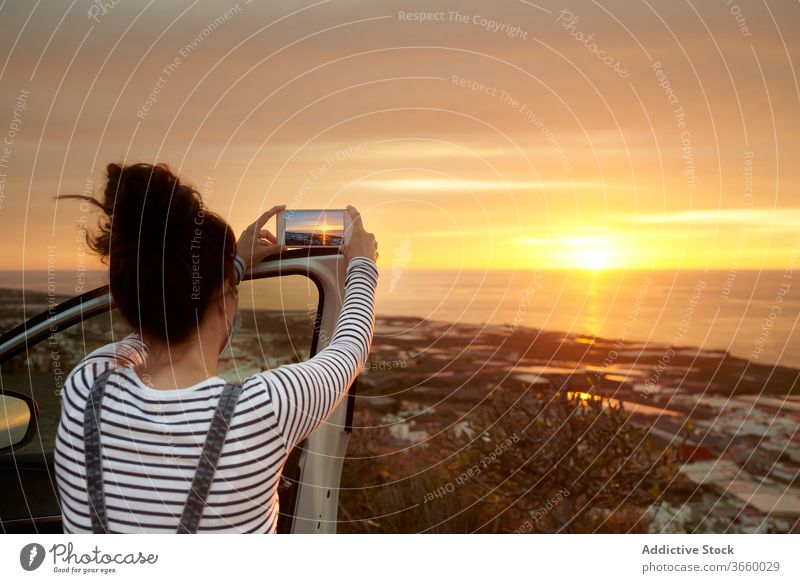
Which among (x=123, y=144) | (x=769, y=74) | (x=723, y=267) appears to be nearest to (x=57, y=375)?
(x=123, y=144)

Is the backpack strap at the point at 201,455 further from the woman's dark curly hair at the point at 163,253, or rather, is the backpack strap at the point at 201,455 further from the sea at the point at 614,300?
the sea at the point at 614,300

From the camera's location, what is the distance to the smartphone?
205 centimetres

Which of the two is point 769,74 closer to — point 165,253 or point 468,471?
point 468,471

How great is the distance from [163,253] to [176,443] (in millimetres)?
348

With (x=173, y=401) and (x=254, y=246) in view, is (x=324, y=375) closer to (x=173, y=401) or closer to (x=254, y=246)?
(x=173, y=401)

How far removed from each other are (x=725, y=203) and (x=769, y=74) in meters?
0.67

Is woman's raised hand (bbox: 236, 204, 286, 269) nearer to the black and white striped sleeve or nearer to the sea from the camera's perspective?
the black and white striped sleeve

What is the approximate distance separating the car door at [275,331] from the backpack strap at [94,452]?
0.51 m

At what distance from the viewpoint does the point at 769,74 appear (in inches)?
146

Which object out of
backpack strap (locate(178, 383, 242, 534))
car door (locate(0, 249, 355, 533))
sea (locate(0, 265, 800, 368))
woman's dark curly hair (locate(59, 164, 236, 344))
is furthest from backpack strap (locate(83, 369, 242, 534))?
sea (locate(0, 265, 800, 368))

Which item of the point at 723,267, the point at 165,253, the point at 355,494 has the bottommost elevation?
the point at 355,494

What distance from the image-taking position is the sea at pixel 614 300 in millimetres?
3236

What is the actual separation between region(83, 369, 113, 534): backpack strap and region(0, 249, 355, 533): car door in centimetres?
51

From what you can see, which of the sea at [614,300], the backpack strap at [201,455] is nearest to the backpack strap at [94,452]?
the backpack strap at [201,455]
